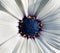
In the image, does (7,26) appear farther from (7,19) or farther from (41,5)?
(41,5)

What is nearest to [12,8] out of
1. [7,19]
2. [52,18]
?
[7,19]

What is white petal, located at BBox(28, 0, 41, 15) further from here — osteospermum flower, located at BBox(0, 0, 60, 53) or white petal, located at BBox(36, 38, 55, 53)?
white petal, located at BBox(36, 38, 55, 53)

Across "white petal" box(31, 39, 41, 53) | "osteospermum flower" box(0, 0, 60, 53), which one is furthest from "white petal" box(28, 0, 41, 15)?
"white petal" box(31, 39, 41, 53)

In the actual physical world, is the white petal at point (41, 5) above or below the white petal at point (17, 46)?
above

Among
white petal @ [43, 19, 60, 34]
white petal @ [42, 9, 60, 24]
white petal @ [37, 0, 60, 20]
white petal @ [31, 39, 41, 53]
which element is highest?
white petal @ [37, 0, 60, 20]

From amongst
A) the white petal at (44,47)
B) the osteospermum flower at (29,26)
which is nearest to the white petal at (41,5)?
the osteospermum flower at (29,26)

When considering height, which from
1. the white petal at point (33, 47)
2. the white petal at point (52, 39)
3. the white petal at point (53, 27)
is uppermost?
the white petal at point (53, 27)

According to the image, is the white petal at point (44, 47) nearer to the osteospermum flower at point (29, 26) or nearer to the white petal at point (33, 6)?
the osteospermum flower at point (29, 26)

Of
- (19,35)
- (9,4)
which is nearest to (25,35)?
(19,35)
